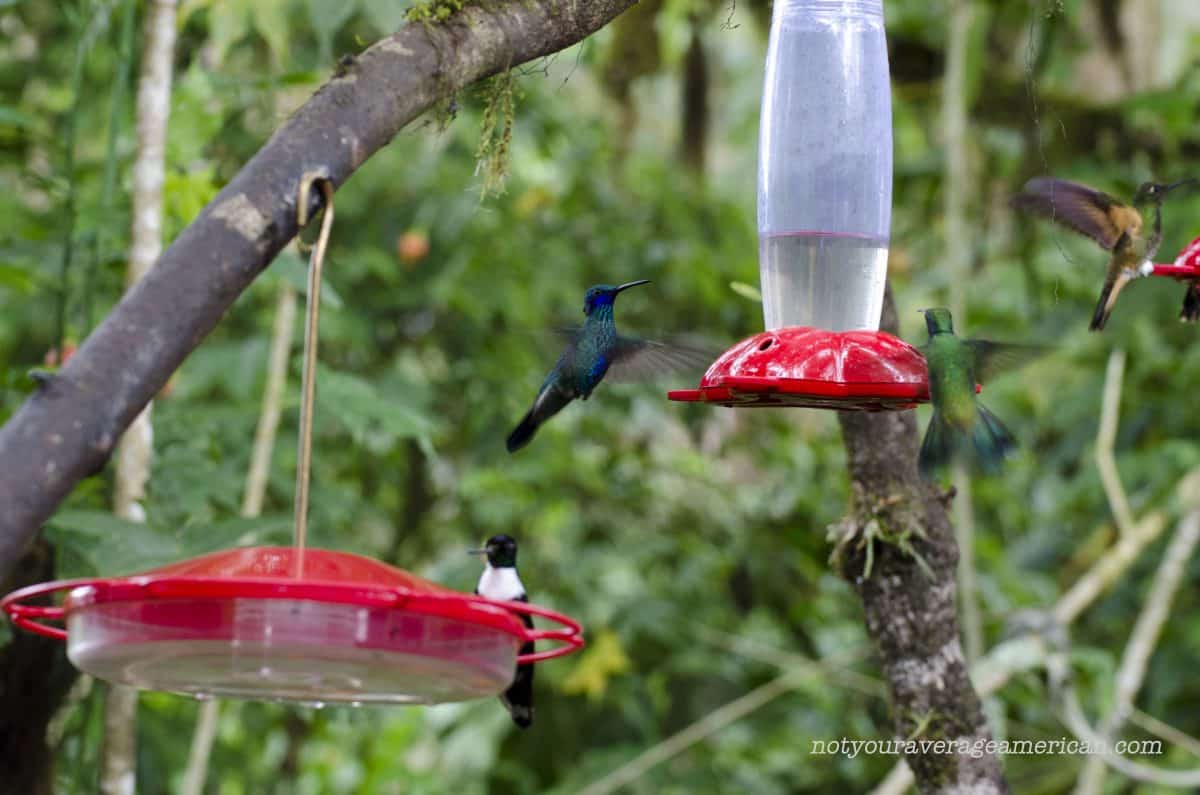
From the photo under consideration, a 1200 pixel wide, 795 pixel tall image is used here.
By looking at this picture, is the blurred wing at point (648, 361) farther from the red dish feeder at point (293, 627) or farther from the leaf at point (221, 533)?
the red dish feeder at point (293, 627)

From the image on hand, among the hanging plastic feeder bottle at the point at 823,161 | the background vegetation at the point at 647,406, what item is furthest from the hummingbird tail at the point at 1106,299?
the background vegetation at the point at 647,406

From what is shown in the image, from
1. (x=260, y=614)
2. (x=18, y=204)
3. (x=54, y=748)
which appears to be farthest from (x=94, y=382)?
Answer: (x=18, y=204)

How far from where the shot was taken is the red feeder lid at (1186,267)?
7.20 ft

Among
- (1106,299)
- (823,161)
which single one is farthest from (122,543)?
(1106,299)

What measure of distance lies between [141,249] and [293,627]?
6.88 feet

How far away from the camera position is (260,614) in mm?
1429

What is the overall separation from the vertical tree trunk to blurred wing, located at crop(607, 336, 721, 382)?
1022 millimetres

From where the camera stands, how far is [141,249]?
330 cm

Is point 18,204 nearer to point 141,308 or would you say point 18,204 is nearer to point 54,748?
point 54,748

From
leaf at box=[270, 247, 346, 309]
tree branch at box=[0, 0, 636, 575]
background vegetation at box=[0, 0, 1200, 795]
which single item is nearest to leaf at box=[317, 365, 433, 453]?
leaf at box=[270, 247, 346, 309]

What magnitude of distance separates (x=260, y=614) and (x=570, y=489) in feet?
14.5

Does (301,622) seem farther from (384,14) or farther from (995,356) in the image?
(384,14)

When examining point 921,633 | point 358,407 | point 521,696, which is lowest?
point 521,696

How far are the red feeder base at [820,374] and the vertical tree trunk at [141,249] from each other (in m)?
1.52
